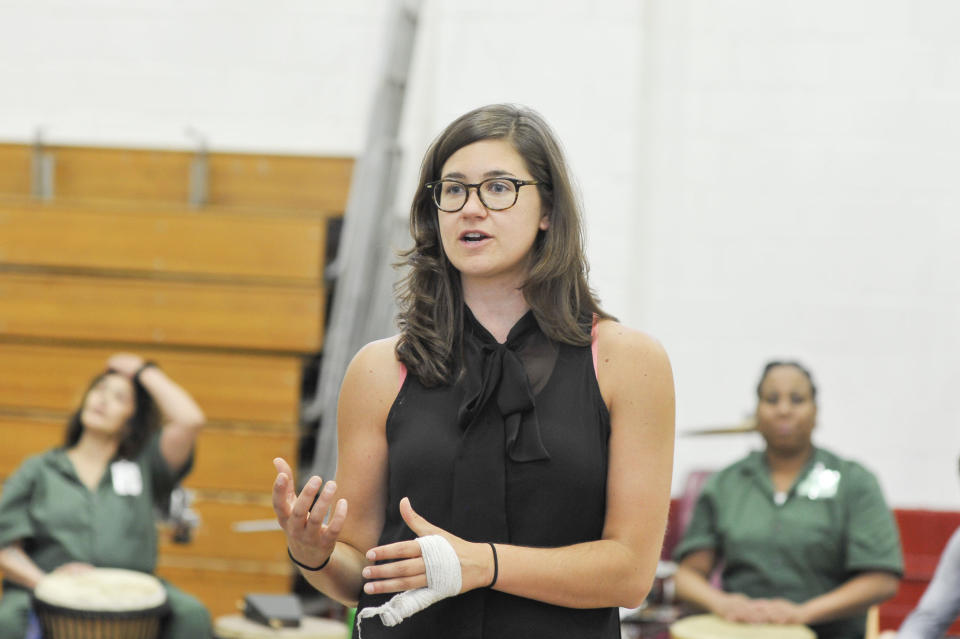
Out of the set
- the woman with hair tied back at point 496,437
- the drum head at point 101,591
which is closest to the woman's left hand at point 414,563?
the woman with hair tied back at point 496,437

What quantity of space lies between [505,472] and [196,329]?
173 inches

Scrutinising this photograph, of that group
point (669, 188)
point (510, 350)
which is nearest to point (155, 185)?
point (669, 188)

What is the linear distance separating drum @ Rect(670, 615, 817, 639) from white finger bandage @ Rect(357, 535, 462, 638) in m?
2.52

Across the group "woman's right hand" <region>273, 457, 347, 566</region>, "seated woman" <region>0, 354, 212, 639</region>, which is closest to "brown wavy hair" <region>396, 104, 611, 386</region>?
"woman's right hand" <region>273, 457, 347, 566</region>

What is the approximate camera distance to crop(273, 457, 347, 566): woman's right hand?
145cm

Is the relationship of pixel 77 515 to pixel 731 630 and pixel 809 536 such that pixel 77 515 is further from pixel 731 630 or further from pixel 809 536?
pixel 809 536

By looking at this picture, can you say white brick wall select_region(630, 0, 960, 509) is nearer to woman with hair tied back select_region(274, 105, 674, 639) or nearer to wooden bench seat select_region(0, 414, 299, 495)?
wooden bench seat select_region(0, 414, 299, 495)

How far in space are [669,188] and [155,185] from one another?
252 cm

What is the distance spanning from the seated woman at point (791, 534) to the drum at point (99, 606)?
1742mm

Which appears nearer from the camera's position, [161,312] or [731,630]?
[731,630]

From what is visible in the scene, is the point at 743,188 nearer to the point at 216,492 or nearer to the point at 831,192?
the point at 831,192

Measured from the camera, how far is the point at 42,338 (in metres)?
5.77

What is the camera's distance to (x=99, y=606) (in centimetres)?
382

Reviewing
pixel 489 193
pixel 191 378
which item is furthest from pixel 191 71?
pixel 489 193
